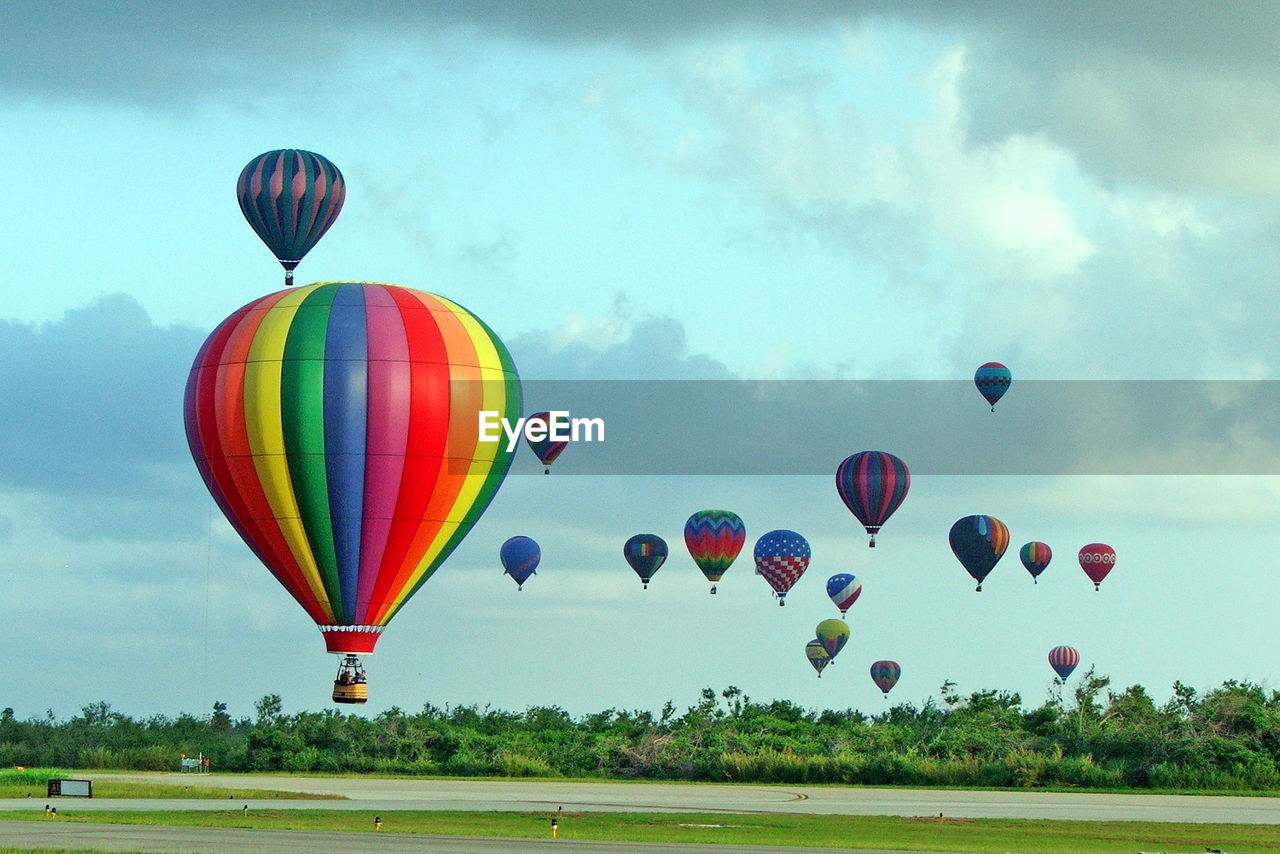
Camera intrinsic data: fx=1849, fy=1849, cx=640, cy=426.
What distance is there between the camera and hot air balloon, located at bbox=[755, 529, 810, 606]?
107 m

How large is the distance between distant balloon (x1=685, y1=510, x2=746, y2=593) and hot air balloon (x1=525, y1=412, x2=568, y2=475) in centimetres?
1679

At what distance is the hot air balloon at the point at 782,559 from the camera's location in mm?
106750

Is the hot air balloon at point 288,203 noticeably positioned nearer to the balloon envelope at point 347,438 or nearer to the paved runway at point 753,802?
the balloon envelope at point 347,438

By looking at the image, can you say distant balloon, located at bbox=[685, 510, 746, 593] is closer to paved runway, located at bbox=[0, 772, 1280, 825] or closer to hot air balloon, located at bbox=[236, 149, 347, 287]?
paved runway, located at bbox=[0, 772, 1280, 825]

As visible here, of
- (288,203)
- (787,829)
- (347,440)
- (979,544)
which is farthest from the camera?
(979,544)

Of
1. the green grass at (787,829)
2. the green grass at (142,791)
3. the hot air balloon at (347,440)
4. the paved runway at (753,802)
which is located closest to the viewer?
the green grass at (787,829)

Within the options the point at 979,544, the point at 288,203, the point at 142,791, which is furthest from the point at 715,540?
the point at 142,791

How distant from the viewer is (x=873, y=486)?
94750mm

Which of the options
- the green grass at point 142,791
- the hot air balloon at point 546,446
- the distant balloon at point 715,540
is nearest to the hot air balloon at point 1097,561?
the distant balloon at point 715,540

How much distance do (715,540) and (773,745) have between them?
66.2 feet

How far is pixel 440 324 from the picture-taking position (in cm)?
5728

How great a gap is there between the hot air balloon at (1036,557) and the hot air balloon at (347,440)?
57956 millimetres

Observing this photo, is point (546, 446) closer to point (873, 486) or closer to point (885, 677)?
point (873, 486)

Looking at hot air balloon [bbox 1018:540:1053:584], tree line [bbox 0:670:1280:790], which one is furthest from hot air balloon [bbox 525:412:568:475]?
hot air balloon [bbox 1018:540:1053:584]
